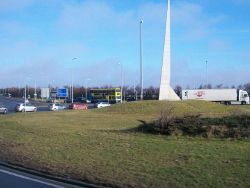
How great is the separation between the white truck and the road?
90.0m

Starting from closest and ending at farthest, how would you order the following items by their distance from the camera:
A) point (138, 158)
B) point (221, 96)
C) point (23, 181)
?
point (23, 181)
point (138, 158)
point (221, 96)

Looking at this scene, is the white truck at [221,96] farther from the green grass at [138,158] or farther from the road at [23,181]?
the road at [23,181]

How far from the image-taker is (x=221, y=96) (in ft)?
332

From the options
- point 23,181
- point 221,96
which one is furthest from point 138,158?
point 221,96

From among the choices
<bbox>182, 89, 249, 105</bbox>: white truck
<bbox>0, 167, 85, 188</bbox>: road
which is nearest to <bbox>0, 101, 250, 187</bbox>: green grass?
<bbox>0, 167, 85, 188</bbox>: road

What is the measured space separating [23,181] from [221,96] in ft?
306

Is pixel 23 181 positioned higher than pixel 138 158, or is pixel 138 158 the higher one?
pixel 138 158

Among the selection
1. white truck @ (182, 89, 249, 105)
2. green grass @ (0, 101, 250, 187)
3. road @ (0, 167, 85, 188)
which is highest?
white truck @ (182, 89, 249, 105)

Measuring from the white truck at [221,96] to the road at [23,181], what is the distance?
90.0m

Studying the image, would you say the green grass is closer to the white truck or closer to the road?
the road

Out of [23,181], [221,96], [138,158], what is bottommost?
[23,181]

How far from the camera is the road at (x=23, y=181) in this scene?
400 inches

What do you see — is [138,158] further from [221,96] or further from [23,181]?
[221,96]

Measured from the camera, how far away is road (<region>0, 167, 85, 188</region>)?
10.2m
